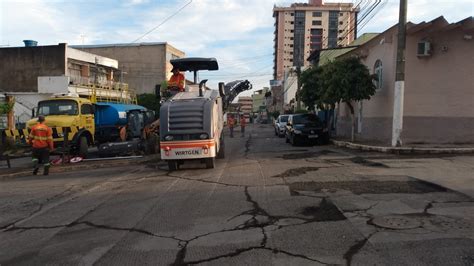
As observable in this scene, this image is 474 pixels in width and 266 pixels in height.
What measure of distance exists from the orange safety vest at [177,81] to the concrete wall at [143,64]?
50883 mm

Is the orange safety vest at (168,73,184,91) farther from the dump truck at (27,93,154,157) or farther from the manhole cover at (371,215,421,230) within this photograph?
the manhole cover at (371,215,421,230)

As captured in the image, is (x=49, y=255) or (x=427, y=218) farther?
(x=427, y=218)

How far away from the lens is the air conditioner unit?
19.3 metres

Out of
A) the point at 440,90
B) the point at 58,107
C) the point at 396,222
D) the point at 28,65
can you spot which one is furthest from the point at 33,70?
the point at 396,222

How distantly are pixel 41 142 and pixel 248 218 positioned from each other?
9.17m

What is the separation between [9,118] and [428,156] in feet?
90.4

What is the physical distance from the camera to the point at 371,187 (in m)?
9.90

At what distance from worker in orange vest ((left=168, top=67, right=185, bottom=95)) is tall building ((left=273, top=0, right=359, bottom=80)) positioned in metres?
12.1

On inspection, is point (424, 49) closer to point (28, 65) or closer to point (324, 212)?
point (324, 212)

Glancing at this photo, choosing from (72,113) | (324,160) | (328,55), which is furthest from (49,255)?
(328,55)

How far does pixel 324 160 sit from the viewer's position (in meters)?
15.6

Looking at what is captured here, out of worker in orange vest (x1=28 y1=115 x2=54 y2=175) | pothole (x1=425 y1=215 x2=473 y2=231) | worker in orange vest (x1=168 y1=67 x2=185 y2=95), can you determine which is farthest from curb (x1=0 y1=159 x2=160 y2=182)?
pothole (x1=425 y1=215 x2=473 y2=231)

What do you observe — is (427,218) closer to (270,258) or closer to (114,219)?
(270,258)

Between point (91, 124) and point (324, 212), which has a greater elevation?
point (91, 124)
